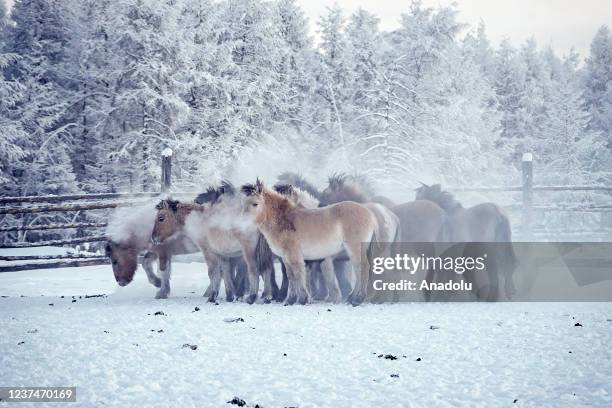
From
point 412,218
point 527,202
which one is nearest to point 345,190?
point 412,218

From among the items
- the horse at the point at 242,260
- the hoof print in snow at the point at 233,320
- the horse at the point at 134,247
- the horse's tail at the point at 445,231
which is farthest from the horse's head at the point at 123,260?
the horse's tail at the point at 445,231

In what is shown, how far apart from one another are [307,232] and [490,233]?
3.06m

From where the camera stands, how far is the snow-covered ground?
3613mm

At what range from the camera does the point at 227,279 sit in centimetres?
859

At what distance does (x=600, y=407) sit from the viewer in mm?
3344

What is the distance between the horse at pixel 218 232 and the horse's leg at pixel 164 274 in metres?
0.28

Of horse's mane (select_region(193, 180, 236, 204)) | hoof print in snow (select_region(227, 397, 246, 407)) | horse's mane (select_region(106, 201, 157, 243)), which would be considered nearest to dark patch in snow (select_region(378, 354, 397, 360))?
hoof print in snow (select_region(227, 397, 246, 407))

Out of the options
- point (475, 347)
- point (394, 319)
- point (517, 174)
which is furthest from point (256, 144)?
point (475, 347)

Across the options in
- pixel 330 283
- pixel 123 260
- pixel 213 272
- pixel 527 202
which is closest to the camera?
pixel 330 283

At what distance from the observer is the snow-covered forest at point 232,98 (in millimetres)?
21984

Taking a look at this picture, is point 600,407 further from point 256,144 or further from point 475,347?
point 256,144

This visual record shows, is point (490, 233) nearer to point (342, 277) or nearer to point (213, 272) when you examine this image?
point (342, 277)

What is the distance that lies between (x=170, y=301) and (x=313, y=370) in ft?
15.6

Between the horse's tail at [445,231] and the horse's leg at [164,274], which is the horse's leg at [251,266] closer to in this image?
the horse's leg at [164,274]
